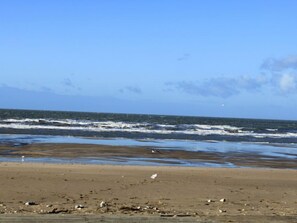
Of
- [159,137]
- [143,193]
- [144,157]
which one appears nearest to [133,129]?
[159,137]

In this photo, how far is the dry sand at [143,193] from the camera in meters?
8.05

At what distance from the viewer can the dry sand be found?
8055 mm

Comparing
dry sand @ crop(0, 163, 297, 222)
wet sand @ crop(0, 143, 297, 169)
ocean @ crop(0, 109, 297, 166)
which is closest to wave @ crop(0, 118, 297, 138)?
ocean @ crop(0, 109, 297, 166)

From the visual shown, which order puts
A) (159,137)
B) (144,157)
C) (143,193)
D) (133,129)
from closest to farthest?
1. (143,193)
2. (144,157)
3. (159,137)
4. (133,129)

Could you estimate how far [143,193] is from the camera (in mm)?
10656

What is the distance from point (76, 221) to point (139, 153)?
1814 centimetres

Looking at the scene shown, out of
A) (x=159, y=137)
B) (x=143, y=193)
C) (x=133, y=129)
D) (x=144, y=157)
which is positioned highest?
(x=133, y=129)

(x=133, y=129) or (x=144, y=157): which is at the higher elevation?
(x=133, y=129)

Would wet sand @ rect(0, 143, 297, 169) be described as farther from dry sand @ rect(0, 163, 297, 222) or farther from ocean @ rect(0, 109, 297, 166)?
dry sand @ rect(0, 163, 297, 222)

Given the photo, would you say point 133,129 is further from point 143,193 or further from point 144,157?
point 143,193

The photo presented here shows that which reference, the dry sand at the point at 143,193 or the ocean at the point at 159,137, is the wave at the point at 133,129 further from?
the dry sand at the point at 143,193

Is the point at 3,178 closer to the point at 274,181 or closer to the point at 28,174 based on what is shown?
the point at 28,174

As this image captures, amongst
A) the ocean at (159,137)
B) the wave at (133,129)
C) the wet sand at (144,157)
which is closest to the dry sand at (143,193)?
the wet sand at (144,157)

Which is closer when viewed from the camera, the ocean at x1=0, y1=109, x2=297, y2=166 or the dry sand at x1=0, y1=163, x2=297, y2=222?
the dry sand at x1=0, y1=163, x2=297, y2=222
